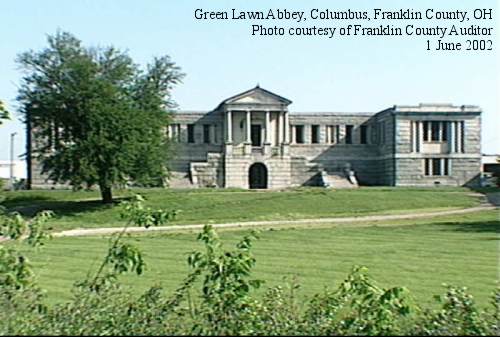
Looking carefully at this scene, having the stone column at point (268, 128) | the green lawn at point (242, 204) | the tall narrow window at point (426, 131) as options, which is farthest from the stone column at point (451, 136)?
the green lawn at point (242, 204)

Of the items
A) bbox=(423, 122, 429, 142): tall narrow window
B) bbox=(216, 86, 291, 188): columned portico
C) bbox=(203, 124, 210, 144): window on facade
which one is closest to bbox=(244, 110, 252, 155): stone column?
bbox=(216, 86, 291, 188): columned portico

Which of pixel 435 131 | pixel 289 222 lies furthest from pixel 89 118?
pixel 435 131

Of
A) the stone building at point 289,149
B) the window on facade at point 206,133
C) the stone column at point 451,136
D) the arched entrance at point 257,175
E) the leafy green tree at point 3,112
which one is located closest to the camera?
the leafy green tree at point 3,112

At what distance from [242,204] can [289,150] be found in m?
31.5

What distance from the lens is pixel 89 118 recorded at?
1690 inches

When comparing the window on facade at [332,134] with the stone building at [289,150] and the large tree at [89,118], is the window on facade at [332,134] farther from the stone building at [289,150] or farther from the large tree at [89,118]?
the large tree at [89,118]

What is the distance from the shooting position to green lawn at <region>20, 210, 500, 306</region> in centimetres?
1381

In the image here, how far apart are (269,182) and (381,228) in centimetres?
4148

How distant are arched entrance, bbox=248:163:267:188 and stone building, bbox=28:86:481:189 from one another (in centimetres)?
10

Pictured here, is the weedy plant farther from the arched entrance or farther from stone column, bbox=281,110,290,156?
stone column, bbox=281,110,290,156

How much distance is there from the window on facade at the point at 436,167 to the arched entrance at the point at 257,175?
647 inches

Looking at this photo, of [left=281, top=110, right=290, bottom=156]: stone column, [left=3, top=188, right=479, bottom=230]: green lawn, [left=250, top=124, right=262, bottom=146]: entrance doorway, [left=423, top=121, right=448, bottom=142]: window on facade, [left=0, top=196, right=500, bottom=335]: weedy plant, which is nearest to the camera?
[left=0, top=196, right=500, bottom=335]: weedy plant

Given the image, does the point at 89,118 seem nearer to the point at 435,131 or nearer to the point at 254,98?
the point at 254,98

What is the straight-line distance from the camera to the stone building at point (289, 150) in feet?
237
